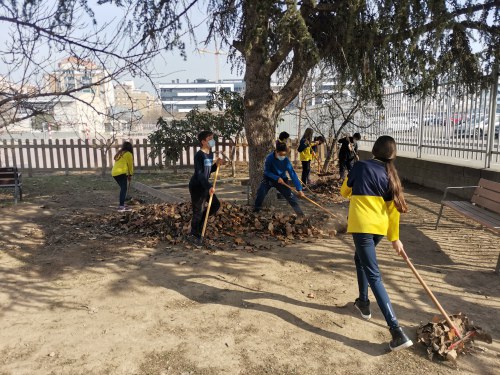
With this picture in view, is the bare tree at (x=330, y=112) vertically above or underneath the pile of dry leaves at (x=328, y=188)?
above

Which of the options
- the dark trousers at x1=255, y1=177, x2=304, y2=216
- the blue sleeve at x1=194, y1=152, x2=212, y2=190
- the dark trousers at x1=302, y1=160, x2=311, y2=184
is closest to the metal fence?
the dark trousers at x1=302, y1=160, x2=311, y2=184

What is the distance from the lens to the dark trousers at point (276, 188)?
6.61m

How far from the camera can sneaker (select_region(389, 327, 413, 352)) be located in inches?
116

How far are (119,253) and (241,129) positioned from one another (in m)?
9.64

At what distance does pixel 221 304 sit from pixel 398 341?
5.22 feet

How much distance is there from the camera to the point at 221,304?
378 centimetres

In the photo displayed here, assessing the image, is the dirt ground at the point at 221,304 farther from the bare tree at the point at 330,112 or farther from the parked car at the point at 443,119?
the bare tree at the point at 330,112

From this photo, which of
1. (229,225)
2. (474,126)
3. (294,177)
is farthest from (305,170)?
(229,225)

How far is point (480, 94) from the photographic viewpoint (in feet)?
24.9

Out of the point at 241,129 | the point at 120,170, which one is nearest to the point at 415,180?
the point at 241,129

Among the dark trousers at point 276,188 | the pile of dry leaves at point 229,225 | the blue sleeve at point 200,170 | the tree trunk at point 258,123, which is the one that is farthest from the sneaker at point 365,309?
the tree trunk at point 258,123

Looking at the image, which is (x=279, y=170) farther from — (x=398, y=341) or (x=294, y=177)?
(x=398, y=341)

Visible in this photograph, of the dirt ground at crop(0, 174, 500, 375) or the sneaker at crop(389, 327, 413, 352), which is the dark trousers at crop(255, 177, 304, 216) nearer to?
the dirt ground at crop(0, 174, 500, 375)

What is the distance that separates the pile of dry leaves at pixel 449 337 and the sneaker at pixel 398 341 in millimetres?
145
